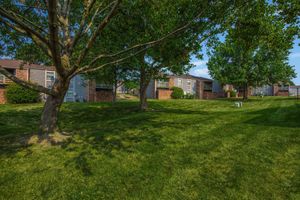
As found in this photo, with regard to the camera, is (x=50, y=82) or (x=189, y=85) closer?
(x=50, y=82)

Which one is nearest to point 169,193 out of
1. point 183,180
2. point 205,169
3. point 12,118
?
point 183,180

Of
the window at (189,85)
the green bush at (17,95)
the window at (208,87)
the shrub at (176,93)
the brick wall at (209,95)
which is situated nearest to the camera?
the green bush at (17,95)

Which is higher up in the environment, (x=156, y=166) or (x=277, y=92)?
(x=277, y=92)

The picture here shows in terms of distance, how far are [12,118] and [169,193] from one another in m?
13.9

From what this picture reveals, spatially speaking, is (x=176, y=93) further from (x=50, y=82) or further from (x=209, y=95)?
(x=50, y=82)

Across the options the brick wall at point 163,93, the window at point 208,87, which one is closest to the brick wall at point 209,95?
the window at point 208,87

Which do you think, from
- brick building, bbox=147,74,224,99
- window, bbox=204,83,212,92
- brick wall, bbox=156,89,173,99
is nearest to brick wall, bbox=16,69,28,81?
brick building, bbox=147,74,224,99

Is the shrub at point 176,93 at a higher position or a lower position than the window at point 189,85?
lower

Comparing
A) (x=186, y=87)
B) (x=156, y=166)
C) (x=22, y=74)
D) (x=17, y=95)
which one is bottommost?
(x=156, y=166)

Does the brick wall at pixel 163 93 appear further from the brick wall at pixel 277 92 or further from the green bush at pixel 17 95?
the brick wall at pixel 277 92

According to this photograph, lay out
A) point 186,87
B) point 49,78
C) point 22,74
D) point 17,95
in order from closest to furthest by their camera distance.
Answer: point 17,95, point 22,74, point 49,78, point 186,87

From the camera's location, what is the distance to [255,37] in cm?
988

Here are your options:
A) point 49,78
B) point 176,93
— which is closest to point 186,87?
point 176,93

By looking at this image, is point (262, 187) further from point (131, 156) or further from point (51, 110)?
point (51, 110)
